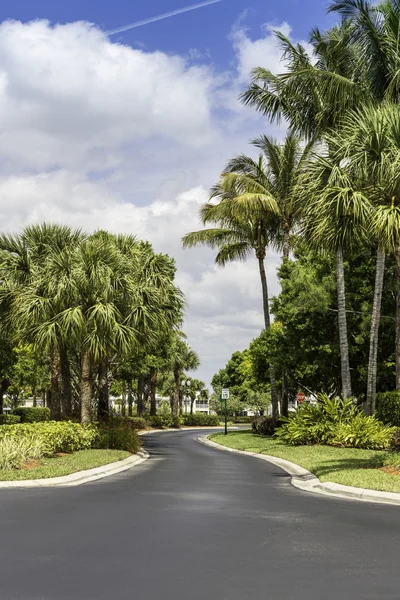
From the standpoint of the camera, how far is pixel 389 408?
2617 centimetres

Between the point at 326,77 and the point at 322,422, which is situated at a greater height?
the point at 326,77

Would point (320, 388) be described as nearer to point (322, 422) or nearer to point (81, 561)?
point (322, 422)

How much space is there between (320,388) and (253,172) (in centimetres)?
1359

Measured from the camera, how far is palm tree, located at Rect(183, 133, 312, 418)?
36062 mm

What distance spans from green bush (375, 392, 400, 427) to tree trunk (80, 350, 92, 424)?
1132cm

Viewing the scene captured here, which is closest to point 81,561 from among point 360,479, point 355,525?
point 355,525

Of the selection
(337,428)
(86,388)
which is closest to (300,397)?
(337,428)

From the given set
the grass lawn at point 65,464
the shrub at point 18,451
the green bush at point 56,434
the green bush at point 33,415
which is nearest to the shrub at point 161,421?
the green bush at point 33,415

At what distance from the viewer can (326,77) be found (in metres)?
25.0

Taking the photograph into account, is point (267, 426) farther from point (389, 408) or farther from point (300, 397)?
point (389, 408)

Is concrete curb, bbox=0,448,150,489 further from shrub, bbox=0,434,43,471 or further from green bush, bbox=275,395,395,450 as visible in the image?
green bush, bbox=275,395,395,450

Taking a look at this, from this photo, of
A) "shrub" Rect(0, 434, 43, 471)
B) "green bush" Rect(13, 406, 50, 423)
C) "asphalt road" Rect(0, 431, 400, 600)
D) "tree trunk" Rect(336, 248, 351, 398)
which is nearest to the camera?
"asphalt road" Rect(0, 431, 400, 600)

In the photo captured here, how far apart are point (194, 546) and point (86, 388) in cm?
1844

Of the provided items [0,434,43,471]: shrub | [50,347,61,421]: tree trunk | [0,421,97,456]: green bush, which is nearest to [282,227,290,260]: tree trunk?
[50,347,61,421]: tree trunk
